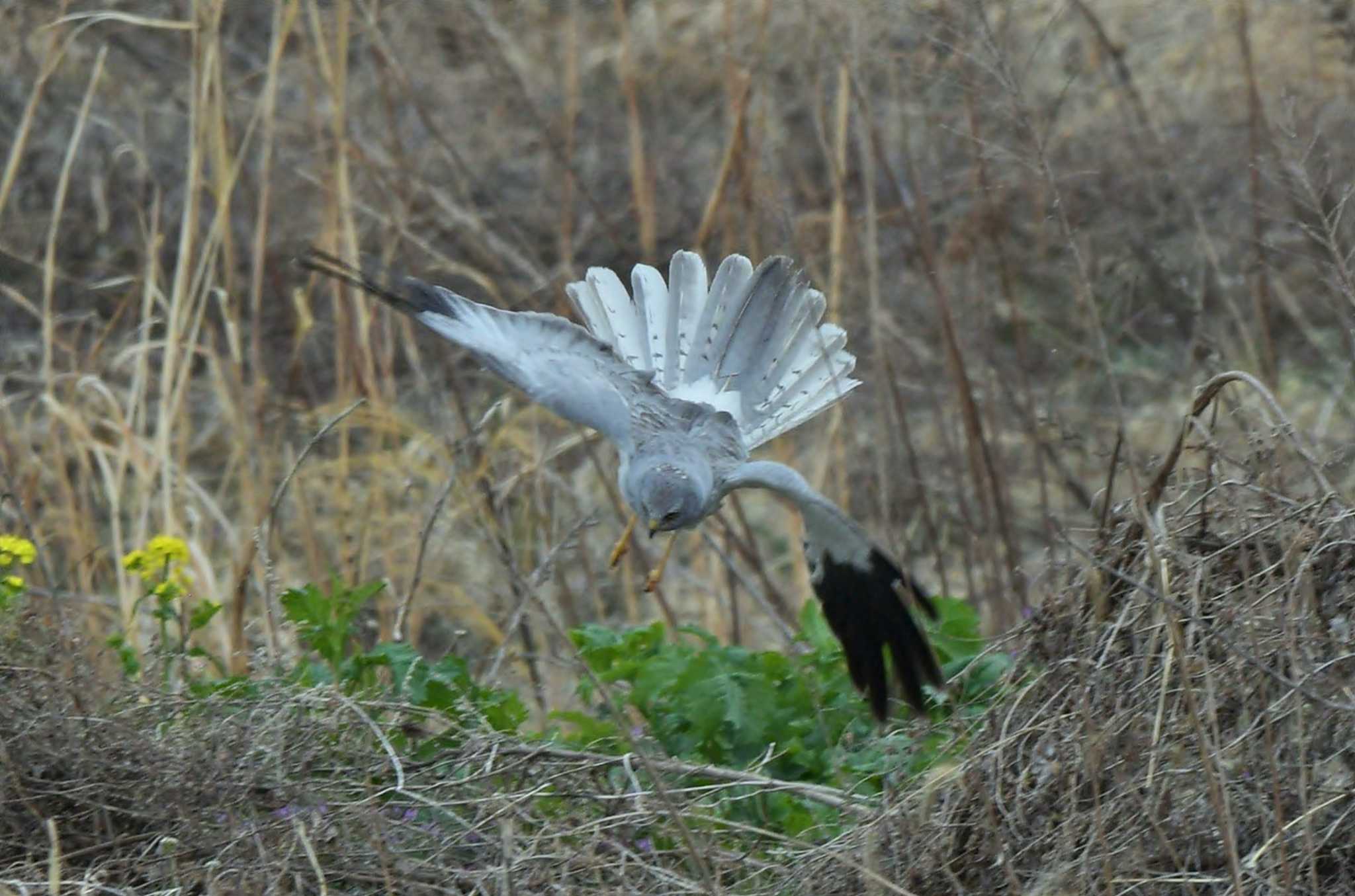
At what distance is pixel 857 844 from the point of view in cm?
310

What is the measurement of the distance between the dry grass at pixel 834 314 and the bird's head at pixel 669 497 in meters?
0.24

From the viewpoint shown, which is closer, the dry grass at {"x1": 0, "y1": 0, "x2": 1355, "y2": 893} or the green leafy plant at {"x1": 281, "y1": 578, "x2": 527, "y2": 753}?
the dry grass at {"x1": 0, "y1": 0, "x2": 1355, "y2": 893}

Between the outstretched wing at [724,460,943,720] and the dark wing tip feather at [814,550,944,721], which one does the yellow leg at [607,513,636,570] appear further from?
the dark wing tip feather at [814,550,944,721]

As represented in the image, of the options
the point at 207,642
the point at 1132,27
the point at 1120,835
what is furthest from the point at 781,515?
the point at 1120,835

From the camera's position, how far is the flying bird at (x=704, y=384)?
3.90m

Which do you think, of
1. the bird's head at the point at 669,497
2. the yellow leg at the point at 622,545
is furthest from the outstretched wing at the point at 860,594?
the yellow leg at the point at 622,545

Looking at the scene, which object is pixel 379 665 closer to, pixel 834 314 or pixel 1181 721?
pixel 1181 721

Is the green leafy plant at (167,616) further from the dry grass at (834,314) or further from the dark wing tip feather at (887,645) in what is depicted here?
the dark wing tip feather at (887,645)

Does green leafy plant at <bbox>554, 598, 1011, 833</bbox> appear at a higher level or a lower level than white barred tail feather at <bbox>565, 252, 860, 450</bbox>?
lower

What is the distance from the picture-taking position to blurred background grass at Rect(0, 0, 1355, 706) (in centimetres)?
487

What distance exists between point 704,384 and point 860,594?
126cm

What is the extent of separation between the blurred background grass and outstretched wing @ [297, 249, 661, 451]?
0.21m

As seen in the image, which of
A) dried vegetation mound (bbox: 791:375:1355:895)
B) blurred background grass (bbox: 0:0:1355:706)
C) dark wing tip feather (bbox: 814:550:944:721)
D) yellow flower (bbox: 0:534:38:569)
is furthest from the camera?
blurred background grass (bbox: 0:0:1355:706)

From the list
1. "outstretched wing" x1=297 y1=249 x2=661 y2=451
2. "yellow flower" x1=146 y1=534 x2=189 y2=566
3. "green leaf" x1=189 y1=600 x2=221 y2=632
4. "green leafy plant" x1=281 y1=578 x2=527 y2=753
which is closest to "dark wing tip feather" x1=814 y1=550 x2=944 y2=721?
"green leafy plant" x1=281 y1=578 x2=527 y2=753
